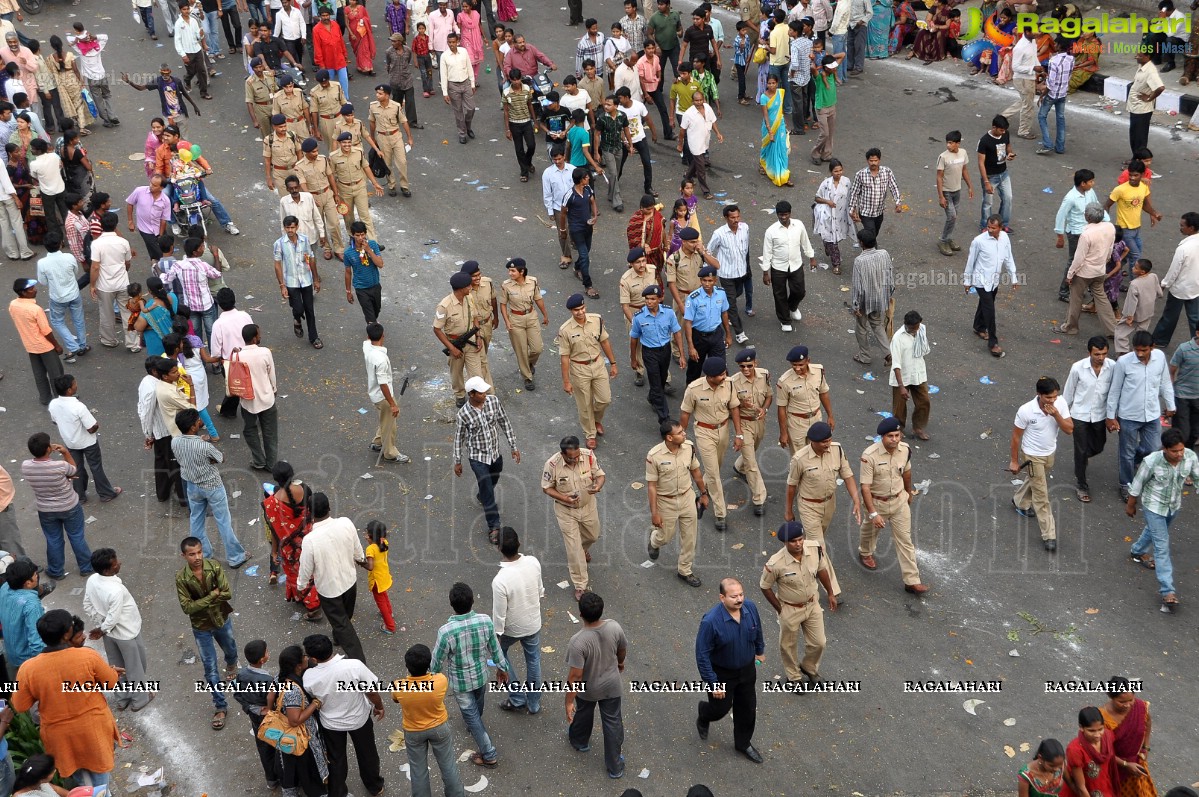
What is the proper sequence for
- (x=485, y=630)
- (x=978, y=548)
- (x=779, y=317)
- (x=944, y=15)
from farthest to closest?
(x=944, y=15), (x=779, y=317), (x=978, y=548), (x=485, y=630)

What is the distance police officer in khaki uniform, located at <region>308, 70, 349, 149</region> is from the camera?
17422 millimetres

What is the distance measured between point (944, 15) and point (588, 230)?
9613 mm

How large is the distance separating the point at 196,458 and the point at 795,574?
495cm

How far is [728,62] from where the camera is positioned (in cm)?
2180

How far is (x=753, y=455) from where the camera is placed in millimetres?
11062

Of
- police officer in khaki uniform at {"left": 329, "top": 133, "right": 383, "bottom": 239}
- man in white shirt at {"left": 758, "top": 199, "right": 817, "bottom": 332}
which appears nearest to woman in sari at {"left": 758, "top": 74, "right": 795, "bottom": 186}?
man in white shirt at {"left": 758, "top": 199, "right": 817, "bottom": 332}

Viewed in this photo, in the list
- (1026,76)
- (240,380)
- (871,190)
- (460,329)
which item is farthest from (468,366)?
(1026,76)

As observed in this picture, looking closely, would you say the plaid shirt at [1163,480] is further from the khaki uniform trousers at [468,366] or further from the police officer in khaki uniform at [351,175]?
the police officer in khaki uniform at [351,175]

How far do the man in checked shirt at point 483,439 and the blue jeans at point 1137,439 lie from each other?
216 inches

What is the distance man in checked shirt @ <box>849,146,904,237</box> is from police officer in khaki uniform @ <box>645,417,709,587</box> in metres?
5.59

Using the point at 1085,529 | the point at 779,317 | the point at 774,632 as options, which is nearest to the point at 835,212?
the point at 779,317

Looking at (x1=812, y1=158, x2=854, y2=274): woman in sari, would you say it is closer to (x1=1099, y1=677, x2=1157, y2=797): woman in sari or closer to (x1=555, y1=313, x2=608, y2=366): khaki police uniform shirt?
(x1=555, y1=313, x2=608, y2=366): khaki police uniform shirt

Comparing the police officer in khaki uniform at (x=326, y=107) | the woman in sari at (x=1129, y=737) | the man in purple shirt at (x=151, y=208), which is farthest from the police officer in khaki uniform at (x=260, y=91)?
the woman in sari at (x=1129, y=737)

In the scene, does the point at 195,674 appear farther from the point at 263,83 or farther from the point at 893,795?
the point at 263,83
